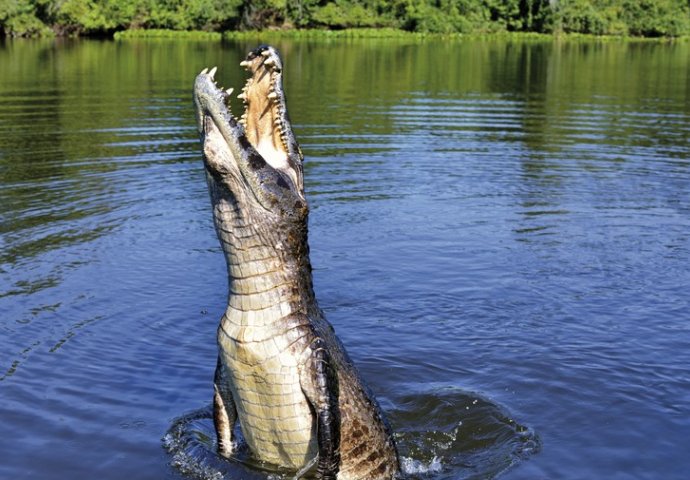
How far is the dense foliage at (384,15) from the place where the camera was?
7481 centimetres

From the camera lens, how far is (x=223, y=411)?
6105 mm

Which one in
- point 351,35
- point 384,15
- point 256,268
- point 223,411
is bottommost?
point 223,411

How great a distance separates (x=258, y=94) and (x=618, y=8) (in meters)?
84.4

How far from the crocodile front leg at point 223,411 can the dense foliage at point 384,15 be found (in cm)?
7216

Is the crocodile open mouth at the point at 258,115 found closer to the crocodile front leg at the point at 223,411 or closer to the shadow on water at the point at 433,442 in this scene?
the crocodile front leg at the point at 223,411

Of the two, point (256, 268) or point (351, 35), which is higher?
point (351, 35)

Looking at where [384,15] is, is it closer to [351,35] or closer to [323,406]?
[351,35]

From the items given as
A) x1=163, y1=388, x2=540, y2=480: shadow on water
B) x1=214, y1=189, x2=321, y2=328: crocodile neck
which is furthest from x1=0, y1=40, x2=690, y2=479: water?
x1=214, y1=189, x2=321, y2=328: crocodile neck

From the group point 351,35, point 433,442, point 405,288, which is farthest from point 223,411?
point 351,35

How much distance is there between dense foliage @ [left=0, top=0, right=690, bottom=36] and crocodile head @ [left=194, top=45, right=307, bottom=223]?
72.3 metres

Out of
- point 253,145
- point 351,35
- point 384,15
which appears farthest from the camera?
point 384,15

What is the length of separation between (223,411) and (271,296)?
3.39 feet

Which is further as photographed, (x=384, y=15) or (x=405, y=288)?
(x=384, y=15)

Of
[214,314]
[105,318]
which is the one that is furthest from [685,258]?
[105,318]
